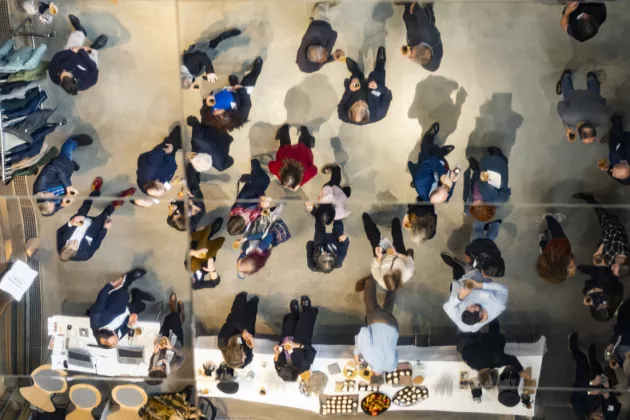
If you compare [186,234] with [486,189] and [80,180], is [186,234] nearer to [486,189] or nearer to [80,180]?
[80,180]

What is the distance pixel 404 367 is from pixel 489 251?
1061 mm

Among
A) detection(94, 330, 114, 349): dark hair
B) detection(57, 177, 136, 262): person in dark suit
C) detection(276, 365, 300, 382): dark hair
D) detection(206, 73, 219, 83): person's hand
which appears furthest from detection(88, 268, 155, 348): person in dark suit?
detection(206, 73, 219, 83): person's hand

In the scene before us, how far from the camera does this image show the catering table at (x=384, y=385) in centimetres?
371

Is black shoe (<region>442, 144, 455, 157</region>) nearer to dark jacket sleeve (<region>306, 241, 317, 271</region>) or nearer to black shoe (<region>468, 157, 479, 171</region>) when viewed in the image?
black shoe (<region>468, 157, 479, 171</region>)

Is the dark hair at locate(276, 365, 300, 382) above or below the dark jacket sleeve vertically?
below

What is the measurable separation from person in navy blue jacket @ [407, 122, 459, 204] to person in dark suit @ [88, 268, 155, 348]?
2.24m

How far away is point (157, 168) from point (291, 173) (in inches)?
37.5

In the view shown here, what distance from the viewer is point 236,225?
3.29 meters

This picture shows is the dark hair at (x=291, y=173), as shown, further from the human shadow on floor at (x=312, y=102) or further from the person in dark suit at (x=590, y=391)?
the person in dark suit at (x=590, y=391)

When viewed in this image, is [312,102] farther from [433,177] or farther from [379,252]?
[379,252]

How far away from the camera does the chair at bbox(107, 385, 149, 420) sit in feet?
12.8

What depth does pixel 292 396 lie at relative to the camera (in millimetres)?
3816

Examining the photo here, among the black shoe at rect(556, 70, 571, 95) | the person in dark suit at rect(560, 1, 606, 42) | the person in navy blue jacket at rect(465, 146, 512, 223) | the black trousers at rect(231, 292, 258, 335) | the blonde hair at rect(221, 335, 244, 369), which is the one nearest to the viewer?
the person in dark suit at rect(560, 1, 606, 42)

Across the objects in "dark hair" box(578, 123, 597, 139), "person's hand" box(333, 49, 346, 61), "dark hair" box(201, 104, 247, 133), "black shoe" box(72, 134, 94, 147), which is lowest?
"black shoe" box(72, 134, 94, 147)
